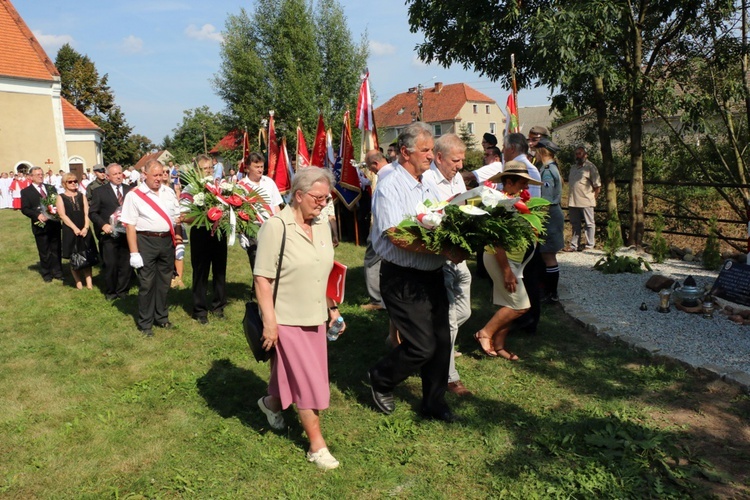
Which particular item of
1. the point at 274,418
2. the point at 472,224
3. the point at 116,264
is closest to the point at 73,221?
the point at 116,264

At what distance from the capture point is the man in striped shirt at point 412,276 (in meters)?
4.21

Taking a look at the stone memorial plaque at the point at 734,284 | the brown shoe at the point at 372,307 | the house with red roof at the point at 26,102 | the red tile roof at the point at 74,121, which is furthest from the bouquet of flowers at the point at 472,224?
the red tile roof at the point at 74,121

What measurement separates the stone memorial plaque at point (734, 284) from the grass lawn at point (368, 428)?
1908 mm

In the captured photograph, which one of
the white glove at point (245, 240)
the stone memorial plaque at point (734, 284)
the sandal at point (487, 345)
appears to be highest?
the white glove at point (245, 240)

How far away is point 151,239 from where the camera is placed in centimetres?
694

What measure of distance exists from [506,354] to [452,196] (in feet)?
6.19

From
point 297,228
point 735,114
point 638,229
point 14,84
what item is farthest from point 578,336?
point 14,84

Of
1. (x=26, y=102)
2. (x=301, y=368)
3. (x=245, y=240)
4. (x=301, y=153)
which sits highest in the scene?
(x=26, y=102)

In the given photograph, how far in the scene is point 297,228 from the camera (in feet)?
12.5

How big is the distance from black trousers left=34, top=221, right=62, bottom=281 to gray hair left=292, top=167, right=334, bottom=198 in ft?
27.9

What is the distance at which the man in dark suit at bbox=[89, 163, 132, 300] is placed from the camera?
350 inches

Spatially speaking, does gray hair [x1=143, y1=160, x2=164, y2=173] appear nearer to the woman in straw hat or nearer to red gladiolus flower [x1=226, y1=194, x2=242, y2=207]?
red gladiolus flower [x1=226, y1=194, x2=242, y2=207]

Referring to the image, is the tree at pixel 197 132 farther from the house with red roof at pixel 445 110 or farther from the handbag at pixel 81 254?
the handbag at pixel 81 254

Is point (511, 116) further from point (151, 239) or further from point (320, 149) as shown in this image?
point (151, 239)
